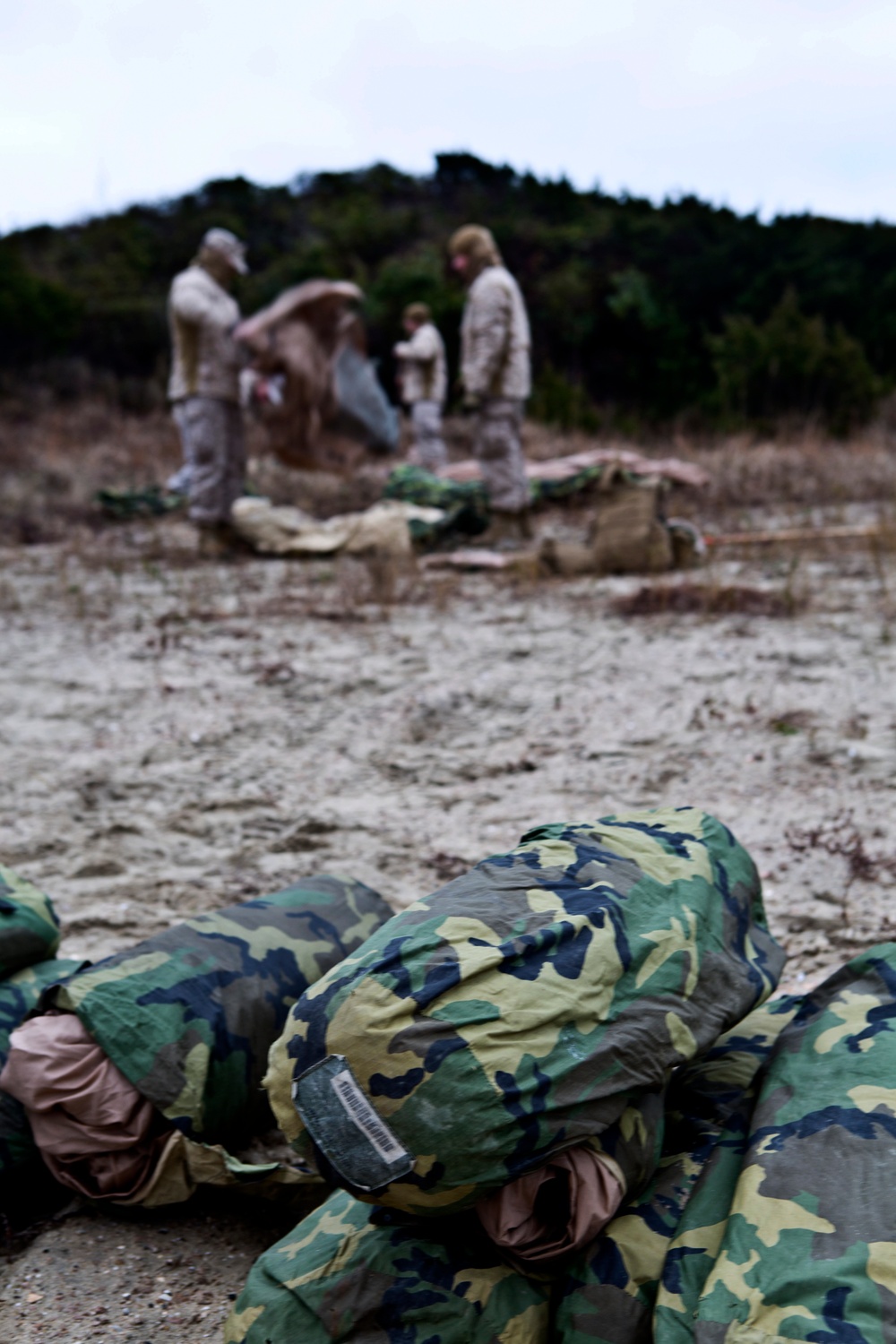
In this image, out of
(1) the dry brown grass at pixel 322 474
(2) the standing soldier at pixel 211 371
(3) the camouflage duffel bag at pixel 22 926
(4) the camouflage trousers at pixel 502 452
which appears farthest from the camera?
(1) the dry brown grass at pixel 322 474

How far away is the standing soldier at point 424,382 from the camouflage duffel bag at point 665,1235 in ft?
32.4

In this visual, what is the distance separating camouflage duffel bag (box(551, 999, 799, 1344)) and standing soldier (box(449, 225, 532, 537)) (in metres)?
6.25

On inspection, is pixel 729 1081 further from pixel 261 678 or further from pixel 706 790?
pixel 261 678

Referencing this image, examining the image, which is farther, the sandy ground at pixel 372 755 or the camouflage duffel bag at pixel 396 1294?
the sandy ground at pixel 372 755

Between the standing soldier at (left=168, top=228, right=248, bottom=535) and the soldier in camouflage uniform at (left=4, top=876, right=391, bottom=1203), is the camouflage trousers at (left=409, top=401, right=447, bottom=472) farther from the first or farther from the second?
the soldier in camouflage uniform at (left=4, top=876, right=391, bottom=1203)

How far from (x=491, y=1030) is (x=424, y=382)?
10.5 m

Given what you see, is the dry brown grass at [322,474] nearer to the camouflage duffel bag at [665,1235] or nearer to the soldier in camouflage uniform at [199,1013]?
the soldier in camouflage uniform at [199,1013]

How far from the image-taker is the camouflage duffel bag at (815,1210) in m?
1.18

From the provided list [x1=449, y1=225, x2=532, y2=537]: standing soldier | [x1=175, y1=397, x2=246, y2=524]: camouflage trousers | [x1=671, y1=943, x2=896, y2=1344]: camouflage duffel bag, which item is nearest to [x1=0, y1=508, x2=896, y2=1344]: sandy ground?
[x1=671, y1=943, x2=896, y2=1344]: camouflage duffel bag

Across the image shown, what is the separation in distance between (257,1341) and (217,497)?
6.76m

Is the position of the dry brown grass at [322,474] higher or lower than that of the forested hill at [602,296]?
lower

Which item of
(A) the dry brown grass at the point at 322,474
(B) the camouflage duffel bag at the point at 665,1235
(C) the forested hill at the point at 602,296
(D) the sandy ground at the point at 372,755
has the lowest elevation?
(D) the sandy ground at the point at 372,755

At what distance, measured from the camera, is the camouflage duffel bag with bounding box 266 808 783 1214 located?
49.9 inches

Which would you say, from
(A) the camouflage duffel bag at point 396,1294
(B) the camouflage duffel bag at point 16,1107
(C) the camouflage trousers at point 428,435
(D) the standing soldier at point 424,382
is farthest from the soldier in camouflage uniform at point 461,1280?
(C) the camouflage trousers at point 428,435
